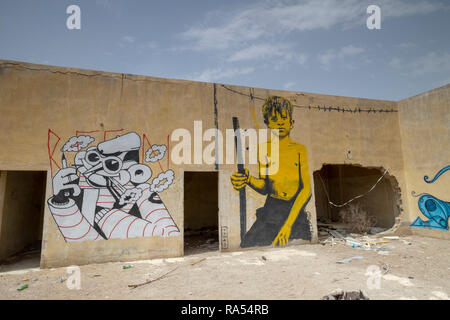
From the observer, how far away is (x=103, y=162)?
6.37 m

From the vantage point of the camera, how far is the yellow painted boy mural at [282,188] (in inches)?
290

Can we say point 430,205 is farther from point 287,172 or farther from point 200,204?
point 200,204

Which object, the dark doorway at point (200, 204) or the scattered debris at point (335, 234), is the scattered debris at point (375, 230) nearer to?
the scattered debris at point (335, 234)

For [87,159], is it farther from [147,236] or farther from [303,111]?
[303,111]

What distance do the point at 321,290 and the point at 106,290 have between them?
3.61m

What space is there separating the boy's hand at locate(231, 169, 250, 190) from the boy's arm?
5.36ft

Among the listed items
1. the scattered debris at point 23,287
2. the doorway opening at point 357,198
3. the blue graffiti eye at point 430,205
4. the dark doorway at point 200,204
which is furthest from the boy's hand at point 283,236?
the scattered debris at point 23,287

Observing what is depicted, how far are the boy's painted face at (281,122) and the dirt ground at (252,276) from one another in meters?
3.39

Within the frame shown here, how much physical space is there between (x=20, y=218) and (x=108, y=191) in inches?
122

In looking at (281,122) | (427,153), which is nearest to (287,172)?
(281,122)
